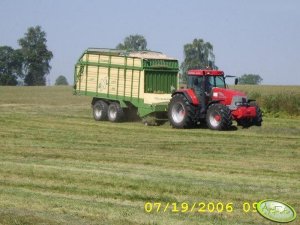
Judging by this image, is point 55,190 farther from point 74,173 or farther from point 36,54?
point 36,54

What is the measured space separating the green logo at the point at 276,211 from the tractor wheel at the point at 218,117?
35.0 feet

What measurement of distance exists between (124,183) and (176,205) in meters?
1.77

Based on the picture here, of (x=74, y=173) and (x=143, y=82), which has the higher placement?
(x=143, y=82)

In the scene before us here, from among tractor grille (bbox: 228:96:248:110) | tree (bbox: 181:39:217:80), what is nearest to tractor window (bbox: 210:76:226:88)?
tractor grille (bbox: 228:96:248:110)

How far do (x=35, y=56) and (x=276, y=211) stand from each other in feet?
288

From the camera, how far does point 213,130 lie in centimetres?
1962

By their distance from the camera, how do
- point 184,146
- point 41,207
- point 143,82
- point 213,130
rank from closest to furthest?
point 41,207
point 184,146
point 213,130
point 143,82

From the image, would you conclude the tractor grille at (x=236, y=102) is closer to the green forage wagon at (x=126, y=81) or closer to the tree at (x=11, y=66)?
the green forage wagon at (x=126, y=81)

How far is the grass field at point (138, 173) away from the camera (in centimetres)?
790

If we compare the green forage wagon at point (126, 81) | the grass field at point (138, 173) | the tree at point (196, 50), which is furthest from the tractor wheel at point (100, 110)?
the tree at point (196, 50)

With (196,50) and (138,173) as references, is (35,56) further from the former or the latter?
(138,173)

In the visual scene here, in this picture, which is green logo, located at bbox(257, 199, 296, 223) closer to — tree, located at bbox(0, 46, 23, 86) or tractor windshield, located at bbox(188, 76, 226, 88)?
tractor windshield, located at bbox(188, 76, 226, 88)

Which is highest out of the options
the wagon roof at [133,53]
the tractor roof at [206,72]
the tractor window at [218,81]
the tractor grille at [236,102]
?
the wagon roof at [133,53]

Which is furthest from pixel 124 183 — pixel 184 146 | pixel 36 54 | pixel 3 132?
pixel 36 54
